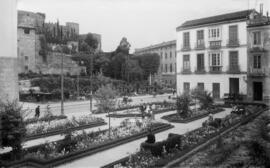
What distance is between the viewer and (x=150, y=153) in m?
12.1

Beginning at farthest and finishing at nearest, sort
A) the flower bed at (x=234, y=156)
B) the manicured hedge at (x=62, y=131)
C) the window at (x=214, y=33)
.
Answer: the window at (x=214, y=33), the manicured hedge at (x=62, y=131), the flower bed at (x=234, y=156)

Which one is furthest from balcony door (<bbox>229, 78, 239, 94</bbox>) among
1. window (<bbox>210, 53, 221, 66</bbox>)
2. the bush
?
the bush

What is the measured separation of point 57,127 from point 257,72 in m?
26.0

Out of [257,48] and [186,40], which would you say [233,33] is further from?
[186,40]

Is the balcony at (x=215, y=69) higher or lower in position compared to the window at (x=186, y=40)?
lower

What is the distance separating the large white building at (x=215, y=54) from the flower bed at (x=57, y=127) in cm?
1723

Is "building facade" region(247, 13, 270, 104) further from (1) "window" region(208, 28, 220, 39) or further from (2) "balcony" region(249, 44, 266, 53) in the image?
(1) "window" region(208, 28, 220, 39)

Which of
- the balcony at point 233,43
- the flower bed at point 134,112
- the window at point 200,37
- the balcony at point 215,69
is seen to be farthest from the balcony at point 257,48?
the flower bed at point 134,112

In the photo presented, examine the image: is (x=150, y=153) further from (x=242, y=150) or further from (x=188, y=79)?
(x=188, y=79)

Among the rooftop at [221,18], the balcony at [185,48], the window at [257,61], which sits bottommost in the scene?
the window at [257,61]

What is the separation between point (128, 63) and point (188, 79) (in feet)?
73.0

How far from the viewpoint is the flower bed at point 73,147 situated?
1126 centimetres

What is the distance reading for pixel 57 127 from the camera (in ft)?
60.6

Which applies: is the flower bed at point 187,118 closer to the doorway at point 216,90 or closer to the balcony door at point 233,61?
the doorway at point 216,90
